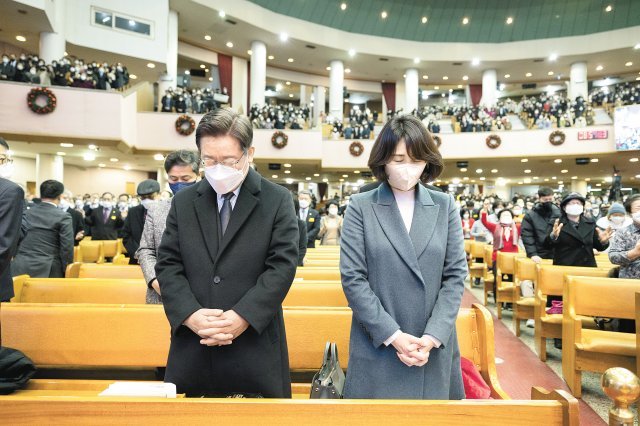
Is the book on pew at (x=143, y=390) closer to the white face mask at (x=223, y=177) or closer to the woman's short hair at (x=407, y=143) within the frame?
the white face mask at (x=223, y=177)

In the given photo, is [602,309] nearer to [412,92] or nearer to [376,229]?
[376,229]

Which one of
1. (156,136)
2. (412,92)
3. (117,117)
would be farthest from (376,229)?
(412,92)

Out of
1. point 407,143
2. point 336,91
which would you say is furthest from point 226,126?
point 336,91

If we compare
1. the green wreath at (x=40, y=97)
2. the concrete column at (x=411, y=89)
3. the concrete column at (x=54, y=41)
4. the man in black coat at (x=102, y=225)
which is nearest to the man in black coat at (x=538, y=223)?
the man in black coat at (x=102, y=225)

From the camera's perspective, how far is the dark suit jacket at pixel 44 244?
424 centimetres

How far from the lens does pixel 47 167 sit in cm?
1432

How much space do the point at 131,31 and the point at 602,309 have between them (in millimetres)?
15772

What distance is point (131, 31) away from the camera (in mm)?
14602

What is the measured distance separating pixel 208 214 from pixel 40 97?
38.4ft

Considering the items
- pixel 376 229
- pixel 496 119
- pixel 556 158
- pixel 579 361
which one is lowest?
pixel 579 361

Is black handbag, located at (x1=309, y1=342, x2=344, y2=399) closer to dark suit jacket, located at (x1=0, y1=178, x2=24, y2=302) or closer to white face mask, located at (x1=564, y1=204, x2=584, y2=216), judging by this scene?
dark suit jacket, located at (x1=0, y1=178, x2=24, y2=302)

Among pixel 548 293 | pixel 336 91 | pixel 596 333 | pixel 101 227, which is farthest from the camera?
pixel 336 91

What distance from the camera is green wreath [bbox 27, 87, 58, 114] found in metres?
10.8

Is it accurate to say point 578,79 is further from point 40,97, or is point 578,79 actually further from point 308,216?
point 40,97
